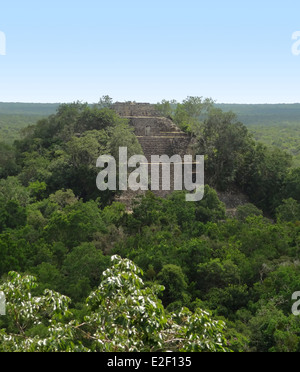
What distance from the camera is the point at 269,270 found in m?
14.0

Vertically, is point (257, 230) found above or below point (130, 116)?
below

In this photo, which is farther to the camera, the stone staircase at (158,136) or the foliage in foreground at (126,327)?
the stone staircase at (158,136)

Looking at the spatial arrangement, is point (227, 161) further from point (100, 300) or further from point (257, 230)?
point (100, 300)

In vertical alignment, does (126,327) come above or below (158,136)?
below

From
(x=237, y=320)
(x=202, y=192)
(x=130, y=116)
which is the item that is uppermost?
(x=130, y=116)

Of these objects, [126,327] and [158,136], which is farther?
[158,136]

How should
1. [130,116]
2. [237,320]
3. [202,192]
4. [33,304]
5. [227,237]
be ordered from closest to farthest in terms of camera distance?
[33,304]
[237,320]
[227,237]
[202,192]
[130,116]

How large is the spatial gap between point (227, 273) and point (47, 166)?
43.0 feet

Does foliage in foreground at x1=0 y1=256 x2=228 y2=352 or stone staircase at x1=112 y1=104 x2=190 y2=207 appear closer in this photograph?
foliage in foreground at x1=0 y1=256 x2=228 y2=352

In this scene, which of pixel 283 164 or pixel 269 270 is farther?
pixel 283 164

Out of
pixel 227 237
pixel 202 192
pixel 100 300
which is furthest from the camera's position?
pixel 202 192

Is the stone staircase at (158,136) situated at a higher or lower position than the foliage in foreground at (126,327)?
higher

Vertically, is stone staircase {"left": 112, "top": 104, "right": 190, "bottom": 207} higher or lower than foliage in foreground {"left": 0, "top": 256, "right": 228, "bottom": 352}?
higher

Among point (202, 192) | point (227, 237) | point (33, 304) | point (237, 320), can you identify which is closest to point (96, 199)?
point (202, 192)
